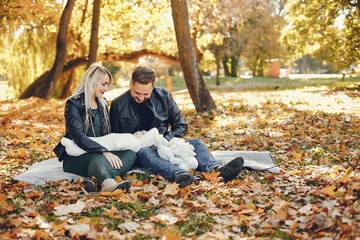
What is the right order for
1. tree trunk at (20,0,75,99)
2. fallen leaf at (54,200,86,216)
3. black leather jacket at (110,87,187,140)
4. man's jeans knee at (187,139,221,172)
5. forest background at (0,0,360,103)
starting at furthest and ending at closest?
forest background at (0,0,360,103), tree trunk at (20,0,75,99), black leather jacket at (110,87,187,140), man's jeans knee at (187,139,221,172), fallen leaf at (54,200,86,216)

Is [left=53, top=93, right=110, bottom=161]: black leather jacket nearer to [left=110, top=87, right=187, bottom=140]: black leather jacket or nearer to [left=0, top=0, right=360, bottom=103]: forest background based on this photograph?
[left=110, top=87, right=187, bottom=140]: black leather jacket

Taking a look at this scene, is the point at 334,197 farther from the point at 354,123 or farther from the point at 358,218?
the point at 354,123

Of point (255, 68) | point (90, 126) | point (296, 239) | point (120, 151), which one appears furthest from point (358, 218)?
point (255, 68)

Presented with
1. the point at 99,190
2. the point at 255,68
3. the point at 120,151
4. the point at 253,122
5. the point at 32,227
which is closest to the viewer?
the point at 32,227

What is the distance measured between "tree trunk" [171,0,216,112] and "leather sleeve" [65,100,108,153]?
5.00m

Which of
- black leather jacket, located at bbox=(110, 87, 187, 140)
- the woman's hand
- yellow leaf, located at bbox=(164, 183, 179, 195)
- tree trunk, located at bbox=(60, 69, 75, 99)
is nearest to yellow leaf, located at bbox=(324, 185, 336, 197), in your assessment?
yellow leaf, located at bbox=(164, 183, 179, 195)

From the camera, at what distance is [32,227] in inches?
108

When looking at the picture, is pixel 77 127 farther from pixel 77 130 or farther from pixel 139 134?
pixel 139 134

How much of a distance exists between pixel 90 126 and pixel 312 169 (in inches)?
111

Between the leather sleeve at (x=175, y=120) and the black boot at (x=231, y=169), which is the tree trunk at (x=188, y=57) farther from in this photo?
the black boot at (x=231, y=169)

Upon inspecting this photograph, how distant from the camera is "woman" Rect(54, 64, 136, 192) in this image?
3.80 metres

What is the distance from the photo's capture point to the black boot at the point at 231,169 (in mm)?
3867

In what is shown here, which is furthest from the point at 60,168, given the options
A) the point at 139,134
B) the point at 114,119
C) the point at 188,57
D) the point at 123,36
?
the point at 123,36

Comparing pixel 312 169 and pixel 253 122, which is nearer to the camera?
pixel 312 169
